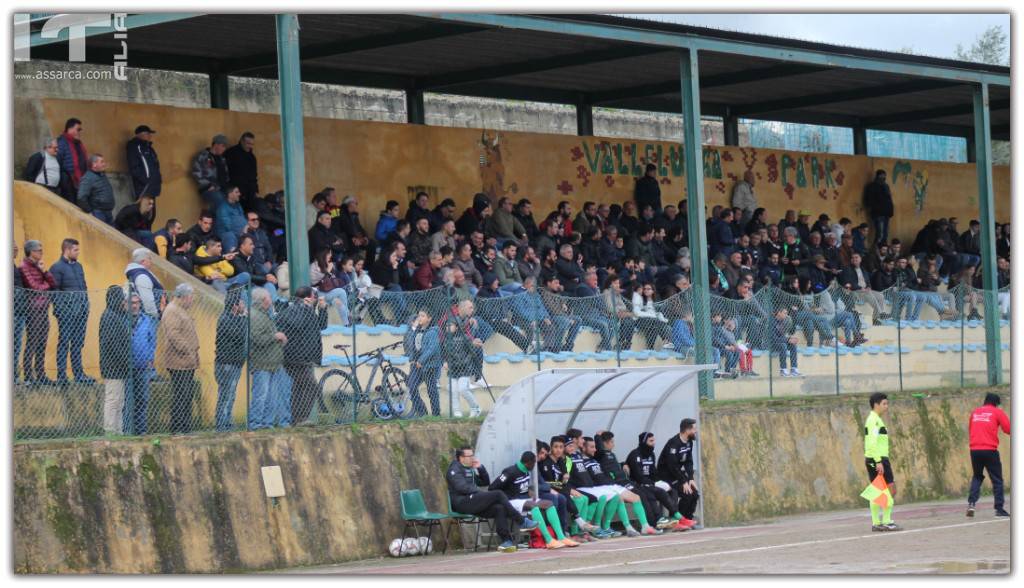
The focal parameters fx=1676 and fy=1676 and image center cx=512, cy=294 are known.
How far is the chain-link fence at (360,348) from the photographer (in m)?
15.5

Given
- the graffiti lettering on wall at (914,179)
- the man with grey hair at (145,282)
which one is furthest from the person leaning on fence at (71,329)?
the graffiti lettering on wall at (914,179)

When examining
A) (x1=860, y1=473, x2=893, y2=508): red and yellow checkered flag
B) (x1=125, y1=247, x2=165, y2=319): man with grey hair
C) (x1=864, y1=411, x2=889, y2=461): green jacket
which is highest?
(x1=125, y1=247, x2=165, y2=319): man with grey hair

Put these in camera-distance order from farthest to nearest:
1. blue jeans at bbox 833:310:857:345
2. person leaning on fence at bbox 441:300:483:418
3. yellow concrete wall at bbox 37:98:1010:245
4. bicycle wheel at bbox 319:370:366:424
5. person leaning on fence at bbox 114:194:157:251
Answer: blue jeans at bbox 833:310:857:345 → yellow concrete wall at bbox 37:98:1010:245 → person leaning on fence at bbox 114:194:157:251 → person leaning on fence at bbox 441:300:483:418 → bicycle wheel at bbox 319:370:366:424

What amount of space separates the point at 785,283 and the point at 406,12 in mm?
9794

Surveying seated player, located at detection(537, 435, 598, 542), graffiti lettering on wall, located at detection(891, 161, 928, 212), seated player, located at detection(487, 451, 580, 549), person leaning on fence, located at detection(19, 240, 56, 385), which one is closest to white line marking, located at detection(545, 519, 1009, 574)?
seated player, located at detection(487, 451, 580, 549)

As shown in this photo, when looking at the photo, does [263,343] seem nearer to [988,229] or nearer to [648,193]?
[648,193]

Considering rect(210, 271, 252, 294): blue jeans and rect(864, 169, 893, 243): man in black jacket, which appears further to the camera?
rect(864, 169, 893, 243): man in black jacket

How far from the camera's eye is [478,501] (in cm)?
1695

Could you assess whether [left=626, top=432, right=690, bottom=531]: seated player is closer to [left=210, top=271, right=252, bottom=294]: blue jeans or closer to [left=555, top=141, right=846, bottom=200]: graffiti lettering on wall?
[left=210, top=271, right=252, bottom=294]: blue jeans

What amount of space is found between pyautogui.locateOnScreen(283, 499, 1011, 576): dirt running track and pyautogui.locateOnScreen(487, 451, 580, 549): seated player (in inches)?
12.0

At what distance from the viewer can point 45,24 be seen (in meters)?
20.9

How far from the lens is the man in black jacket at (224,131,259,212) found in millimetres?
22219

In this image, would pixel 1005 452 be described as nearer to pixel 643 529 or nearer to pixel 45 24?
pixel 643 529

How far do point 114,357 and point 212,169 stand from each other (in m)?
7.04
